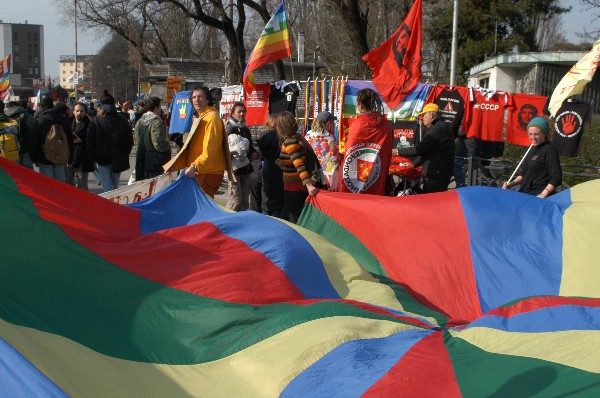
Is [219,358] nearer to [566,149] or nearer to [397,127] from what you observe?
[566,149]

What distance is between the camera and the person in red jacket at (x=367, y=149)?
7934 mm

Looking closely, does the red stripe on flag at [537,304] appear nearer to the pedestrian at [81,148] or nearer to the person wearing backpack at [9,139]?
the pedestrian at [81,148]

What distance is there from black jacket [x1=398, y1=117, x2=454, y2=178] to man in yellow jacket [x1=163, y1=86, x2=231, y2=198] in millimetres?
2769

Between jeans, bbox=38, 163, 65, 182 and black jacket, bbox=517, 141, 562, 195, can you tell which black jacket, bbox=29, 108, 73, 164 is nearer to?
jeans, bbox=38, 163, 65, 182

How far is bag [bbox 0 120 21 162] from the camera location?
35.8 feet

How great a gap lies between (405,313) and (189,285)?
1498 mm

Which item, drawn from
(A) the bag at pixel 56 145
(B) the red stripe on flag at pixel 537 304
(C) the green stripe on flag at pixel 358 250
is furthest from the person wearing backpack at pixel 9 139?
(B) the red stripe on flag at pixel 537 304

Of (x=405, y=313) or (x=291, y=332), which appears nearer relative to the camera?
(x=291, y=332)

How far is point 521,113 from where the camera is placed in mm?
12680

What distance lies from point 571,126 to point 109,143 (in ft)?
23.7

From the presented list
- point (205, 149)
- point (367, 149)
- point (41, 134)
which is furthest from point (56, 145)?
point (367, 149)

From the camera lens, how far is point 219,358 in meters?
3.81

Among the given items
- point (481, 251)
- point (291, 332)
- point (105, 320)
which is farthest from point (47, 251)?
point (481, 251)

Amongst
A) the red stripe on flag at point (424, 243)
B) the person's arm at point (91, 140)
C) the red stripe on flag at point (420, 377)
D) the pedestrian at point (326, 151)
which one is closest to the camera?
the red stripe on flag at point (420, 377)
